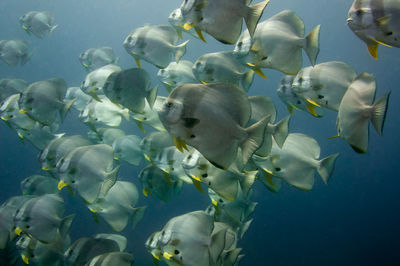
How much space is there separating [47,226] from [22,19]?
5105 millimetres

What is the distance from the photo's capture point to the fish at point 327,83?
7.16 feet

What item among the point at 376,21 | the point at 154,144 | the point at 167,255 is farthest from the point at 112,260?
the point at 376,21

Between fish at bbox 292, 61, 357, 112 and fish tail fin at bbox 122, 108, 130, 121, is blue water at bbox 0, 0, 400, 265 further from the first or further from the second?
fish at bbox 292, 61, 357, 112

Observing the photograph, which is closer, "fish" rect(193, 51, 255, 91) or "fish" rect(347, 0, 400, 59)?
"fish" rect(347, 0, 400, 59)

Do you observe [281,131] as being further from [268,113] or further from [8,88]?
[8,88]

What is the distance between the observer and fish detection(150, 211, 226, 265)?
6.97ft

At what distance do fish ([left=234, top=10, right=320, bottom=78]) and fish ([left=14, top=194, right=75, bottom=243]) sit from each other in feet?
8.82

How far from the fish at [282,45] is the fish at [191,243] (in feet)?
4.72

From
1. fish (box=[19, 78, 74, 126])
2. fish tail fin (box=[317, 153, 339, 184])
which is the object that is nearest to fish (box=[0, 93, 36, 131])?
fish (box=[19, 78, 74, 126])

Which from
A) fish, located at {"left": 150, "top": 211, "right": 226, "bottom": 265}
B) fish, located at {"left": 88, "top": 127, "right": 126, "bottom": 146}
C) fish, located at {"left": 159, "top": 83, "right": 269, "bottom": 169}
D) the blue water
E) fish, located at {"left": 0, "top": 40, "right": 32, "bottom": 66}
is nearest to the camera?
fish, located at {"left": 159, "top": 83, "right": 269, "bottom": 169}

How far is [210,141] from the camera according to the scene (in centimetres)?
141

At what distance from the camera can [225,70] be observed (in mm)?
2754

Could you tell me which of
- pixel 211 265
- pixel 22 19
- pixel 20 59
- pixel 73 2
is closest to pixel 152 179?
pixel 211 265

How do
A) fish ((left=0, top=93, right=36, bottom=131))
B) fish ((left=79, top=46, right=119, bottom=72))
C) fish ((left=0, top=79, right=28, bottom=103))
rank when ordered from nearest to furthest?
fish ((left=0, top=93, right=36, bottom=131)), fish ((left=0, top=79, right=28, bottom=103)), fish ((left=79, top=46, right=119, bottom=72))
